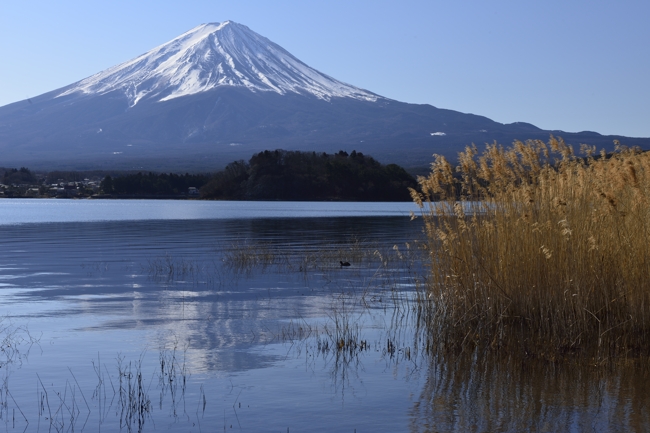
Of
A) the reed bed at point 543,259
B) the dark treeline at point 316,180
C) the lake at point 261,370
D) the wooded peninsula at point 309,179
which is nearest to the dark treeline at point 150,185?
the wooded peninsula at point 309,179

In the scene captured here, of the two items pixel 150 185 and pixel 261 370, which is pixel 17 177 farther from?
pixel 261 370

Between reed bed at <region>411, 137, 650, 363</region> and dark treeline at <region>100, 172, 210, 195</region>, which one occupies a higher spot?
dark treeline at <region>100, 172, 210, 195</region>

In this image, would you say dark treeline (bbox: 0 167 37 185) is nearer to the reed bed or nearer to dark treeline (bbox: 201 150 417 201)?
dark treeline (bbox: 201 150 417 201)

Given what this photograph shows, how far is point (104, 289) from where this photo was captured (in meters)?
14.6

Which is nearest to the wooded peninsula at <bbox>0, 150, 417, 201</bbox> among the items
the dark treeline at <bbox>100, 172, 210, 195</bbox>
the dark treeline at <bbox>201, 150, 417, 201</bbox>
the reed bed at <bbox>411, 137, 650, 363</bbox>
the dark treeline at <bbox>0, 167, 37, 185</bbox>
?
the dark treeline at <bbox>201, 150, 417, 201</bbox>

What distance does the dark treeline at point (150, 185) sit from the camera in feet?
323

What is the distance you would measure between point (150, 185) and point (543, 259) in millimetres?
93795

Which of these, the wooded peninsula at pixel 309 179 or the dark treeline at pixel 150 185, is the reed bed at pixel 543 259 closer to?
the wooded peninsula at pixel 309 179

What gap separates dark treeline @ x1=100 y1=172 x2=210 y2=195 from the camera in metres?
98.6

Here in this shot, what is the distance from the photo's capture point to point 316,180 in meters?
90.6

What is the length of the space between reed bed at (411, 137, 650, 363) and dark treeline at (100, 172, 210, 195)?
91546 millimetres

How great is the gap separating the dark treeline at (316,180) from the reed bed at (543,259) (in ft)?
257

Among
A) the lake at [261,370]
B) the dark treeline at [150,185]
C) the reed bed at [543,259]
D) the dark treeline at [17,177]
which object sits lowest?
the lake at [261,370]

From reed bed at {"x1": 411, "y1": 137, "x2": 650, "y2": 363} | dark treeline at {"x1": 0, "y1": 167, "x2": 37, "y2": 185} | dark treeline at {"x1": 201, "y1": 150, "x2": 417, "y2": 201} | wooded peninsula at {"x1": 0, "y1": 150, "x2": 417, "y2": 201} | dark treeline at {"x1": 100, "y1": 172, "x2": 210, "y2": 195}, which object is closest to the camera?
reed bed at {"x1": 411, "y1": 137, "x2": 650, "y2": 363}
